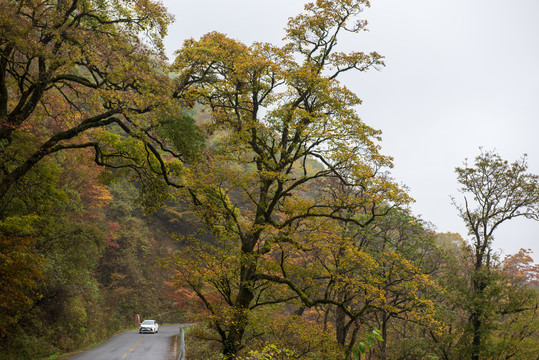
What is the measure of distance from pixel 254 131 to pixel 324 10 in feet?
18.1

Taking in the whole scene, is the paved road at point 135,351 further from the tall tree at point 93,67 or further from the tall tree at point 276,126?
the tall tree at point 93,67

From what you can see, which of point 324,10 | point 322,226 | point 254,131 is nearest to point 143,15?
point 254,131

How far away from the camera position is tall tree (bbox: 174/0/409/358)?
43.7 feet

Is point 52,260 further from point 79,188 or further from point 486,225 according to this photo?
point 486,225

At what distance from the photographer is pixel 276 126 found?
14516 mm

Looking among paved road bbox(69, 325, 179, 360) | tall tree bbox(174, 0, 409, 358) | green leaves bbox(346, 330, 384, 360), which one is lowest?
paved road bbox(69, 325, 179, 360)

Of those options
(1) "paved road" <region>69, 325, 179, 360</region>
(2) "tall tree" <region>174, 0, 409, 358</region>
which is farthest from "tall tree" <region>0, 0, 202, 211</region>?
(1) "paved road" <region>69, 325, 179, 360</region>

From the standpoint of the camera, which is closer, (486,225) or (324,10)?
(324,10)

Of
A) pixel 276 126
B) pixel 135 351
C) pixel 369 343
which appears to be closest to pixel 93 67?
pixel 276 126

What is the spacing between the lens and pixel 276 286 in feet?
51.2

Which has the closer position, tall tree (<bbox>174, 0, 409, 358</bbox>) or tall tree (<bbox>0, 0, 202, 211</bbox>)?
tall tree (<bbox>0, 0, 202, 211</bbox>)

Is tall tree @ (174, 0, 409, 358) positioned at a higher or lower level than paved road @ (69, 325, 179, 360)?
higher

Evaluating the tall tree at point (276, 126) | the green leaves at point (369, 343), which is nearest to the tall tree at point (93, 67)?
the tall tree at point (276, 126)

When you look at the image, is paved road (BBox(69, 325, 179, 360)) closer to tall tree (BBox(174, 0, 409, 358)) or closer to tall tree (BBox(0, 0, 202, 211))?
tall tree (BBox(174, 0, 409, 358))
